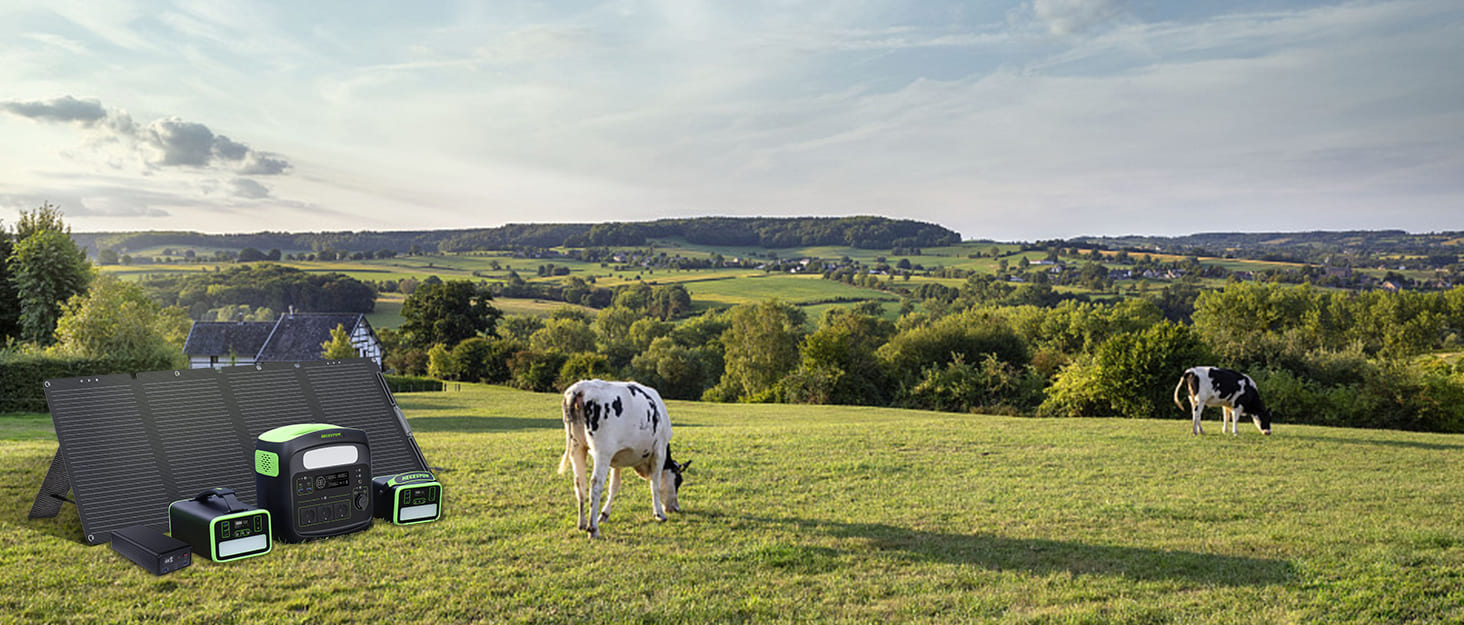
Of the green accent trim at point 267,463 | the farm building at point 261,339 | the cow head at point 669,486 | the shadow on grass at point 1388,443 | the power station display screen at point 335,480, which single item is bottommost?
the farm building at point 261,339

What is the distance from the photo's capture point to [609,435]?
23.2 feet

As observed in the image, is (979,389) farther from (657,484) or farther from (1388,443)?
(657,484)

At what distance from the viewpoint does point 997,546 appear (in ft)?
23.3

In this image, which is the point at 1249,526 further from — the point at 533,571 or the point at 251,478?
the point at 251,478

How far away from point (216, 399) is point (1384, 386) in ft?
133

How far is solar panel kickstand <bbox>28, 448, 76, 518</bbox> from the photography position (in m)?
4.85

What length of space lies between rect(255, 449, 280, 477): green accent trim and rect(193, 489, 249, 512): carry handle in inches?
8.2

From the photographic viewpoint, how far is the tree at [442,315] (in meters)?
60.5

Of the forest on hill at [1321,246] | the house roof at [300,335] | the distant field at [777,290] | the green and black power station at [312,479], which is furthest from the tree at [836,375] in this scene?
the forest on hill at [1321,246]

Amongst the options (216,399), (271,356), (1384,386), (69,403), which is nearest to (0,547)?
(69,403)

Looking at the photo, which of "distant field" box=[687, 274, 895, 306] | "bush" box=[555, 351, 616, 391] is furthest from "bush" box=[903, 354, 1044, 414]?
"distant field" box=[687, 274, 895, 306]

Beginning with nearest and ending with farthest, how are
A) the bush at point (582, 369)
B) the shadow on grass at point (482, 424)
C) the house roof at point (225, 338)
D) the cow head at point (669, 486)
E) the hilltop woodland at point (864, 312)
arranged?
the cow head at point (669, 486) < the shadow on grass at point (482, 424) < the hilltop woodland at point (864, 312) < the bush at point (582, 369) < the house roof at point (225, 338)

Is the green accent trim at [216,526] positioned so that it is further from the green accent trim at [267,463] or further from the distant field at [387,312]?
the distant field at [387,312]

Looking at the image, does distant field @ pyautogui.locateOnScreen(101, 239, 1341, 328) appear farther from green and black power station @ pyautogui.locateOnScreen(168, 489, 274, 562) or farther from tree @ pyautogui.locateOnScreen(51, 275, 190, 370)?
green and black power station @ pyautogui.locateOnScreen(168, 489, 274, 562)
